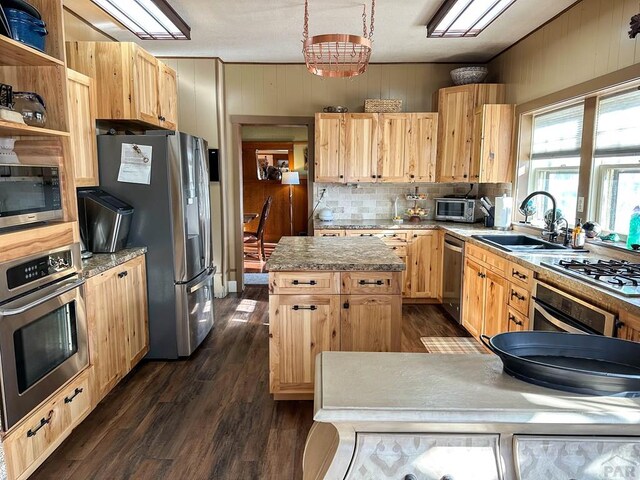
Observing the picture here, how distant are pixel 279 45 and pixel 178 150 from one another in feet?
6.32

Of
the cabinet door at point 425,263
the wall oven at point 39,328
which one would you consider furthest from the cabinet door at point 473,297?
the wall oven at point 39,328

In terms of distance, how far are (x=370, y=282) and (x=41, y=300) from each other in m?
1.69

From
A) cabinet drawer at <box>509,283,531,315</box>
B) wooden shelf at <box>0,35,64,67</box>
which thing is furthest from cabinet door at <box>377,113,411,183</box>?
wooden shelf at <box>0,35,64,67</box>

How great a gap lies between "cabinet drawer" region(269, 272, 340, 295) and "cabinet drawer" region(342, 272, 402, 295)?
60 mm

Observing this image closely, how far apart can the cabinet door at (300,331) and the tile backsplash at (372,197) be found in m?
2.85

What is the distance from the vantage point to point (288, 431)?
7.91ft

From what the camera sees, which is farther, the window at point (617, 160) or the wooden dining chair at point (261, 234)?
the wooden dining chair at point (261, 234)

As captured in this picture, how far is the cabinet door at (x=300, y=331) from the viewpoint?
101 inches

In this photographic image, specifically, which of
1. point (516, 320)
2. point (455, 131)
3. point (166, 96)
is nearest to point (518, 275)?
point (516, 320)

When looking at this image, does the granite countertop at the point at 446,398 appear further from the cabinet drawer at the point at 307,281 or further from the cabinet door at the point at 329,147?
the cabinet door at the point at 329,147

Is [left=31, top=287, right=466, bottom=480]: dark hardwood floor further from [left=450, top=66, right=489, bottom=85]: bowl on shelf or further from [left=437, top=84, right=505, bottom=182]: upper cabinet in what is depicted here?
[left=450, top=66, right=489, bottom=85]: bowl on shelf

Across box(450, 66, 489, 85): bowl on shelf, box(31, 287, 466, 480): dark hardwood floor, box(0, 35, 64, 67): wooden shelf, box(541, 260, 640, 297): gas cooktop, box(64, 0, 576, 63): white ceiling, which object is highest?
box(64, 0, 576, 63): white ceiling

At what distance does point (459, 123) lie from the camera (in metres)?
4.62

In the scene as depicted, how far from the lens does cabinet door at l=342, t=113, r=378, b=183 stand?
4.78 metres
